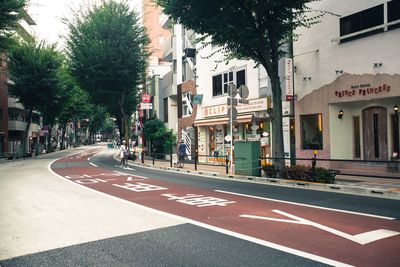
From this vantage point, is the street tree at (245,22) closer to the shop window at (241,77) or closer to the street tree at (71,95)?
the shop window at (241,77)

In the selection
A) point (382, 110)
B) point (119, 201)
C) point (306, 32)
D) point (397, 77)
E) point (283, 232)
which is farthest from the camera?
point (306, 32)

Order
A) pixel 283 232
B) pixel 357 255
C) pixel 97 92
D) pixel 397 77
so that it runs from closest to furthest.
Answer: pixel 357 255 → pixel 283 232 → pixel 397 77 → pixel 97 92

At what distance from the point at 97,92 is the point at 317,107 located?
24.1 metres

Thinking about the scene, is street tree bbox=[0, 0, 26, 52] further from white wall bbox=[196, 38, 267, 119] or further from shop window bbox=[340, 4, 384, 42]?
shop window bbox=[340, 4, 384, 42]

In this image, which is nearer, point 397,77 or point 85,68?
point 397,77

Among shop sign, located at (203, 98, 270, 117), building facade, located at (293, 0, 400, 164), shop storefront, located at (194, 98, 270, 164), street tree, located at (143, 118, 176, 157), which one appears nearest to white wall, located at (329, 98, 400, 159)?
building facade, located at (293, 0, 400, 164)

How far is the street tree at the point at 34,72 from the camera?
40344mm

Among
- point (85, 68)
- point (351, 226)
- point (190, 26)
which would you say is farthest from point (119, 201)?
point (85, 68)

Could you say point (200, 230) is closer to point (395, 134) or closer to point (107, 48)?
point (395, 134)

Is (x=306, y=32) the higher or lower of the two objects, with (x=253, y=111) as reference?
higher

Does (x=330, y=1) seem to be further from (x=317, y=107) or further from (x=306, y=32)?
(x=317, y=107)

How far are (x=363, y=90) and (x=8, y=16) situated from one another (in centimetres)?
2437

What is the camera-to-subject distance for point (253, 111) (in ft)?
67.2

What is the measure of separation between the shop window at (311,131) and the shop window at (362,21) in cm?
414
